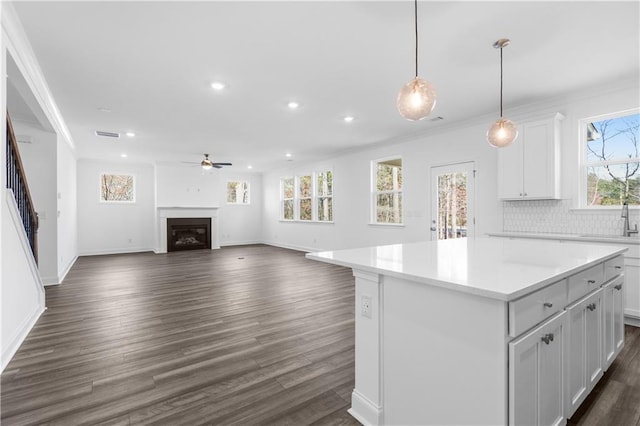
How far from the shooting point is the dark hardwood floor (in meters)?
1.90

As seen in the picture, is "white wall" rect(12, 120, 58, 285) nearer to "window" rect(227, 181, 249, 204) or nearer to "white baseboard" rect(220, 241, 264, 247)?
"white baseboard" rect(220, 241, 264, 247)

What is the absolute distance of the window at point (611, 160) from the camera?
373 centimetres

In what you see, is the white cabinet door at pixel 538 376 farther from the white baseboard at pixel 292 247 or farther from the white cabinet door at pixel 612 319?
the white baseboard at pixel 292 247

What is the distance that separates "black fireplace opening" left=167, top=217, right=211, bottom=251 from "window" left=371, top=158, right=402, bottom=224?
19.0ft

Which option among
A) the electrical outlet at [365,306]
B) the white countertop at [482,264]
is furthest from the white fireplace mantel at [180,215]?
the electrical outlet at [365,306]

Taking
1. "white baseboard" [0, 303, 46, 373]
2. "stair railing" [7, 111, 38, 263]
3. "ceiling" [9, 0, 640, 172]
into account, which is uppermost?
"ceiling" [9, 0, 640, 172]

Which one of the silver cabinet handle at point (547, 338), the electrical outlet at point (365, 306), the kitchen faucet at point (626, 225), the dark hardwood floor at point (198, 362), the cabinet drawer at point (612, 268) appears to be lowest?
the dark hardwood floor at point (198, 362)

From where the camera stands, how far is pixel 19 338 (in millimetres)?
2818

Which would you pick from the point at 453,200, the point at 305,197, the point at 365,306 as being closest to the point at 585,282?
the point at 365,306

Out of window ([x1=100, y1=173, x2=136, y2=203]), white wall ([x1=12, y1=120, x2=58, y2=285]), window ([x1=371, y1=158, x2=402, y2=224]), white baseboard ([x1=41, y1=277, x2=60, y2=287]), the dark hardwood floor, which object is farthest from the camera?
window ([x1=100, y1=173, x2=136, y2=203])

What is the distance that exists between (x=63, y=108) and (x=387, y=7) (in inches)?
183

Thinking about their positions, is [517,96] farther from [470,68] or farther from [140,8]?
[140,8]

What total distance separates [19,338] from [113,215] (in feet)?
23.1

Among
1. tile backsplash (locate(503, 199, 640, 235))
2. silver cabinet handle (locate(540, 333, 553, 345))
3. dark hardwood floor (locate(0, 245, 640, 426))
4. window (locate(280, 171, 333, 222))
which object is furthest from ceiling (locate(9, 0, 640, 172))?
window (locate(280, 171, 333, 222))
